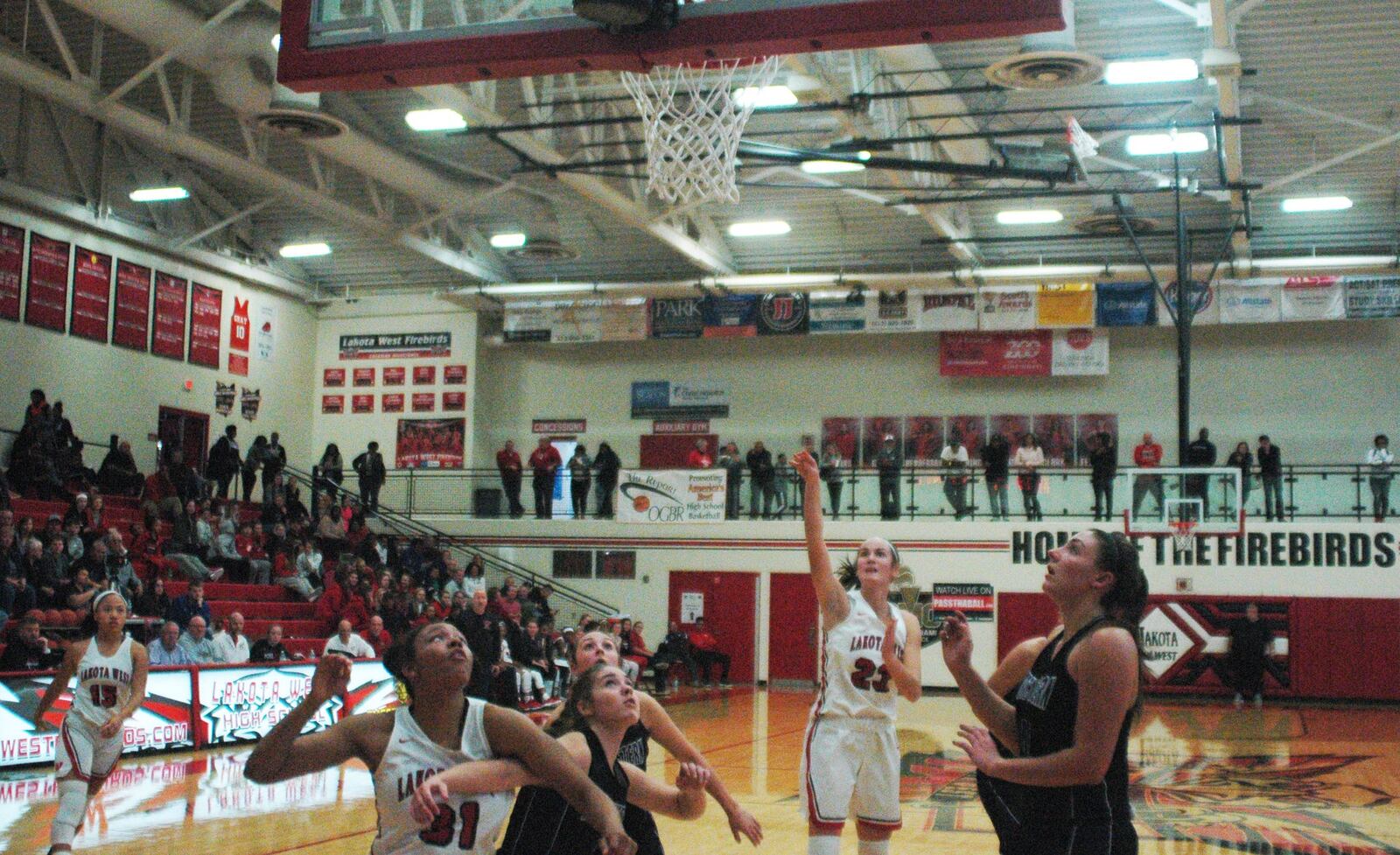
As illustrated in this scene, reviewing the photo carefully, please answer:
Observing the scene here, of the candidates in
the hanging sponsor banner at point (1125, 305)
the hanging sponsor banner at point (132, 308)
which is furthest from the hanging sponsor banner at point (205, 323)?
the hanging sponsor banner at point (1125, 305)

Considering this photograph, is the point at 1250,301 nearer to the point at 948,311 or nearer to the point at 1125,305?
the point at 1125,305

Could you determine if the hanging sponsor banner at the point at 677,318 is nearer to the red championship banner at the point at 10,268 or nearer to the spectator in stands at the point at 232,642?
the red championship banner at the point at 10,268

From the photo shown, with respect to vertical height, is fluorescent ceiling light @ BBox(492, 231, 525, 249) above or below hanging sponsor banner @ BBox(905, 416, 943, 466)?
above

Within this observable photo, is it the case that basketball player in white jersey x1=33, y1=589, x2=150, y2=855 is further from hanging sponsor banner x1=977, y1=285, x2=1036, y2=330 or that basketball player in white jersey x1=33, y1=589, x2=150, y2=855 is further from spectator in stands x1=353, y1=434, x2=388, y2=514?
hanging sponsor banner x1=977, y1=285, x2=1036, y2=330

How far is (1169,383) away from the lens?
90.5 feet

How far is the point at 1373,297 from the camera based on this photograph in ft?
81.5

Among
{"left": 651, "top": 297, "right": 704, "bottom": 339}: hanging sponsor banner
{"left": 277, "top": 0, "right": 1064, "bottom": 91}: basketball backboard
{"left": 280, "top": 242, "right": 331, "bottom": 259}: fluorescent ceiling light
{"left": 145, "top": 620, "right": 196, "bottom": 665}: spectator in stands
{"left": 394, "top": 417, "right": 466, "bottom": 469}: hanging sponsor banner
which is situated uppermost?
{"left": 280, "top": 242, "right": 331, "bottom": 259}: fluorescent ceiling light

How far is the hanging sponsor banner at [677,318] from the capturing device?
28750mm

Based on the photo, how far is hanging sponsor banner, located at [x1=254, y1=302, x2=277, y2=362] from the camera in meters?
30.0

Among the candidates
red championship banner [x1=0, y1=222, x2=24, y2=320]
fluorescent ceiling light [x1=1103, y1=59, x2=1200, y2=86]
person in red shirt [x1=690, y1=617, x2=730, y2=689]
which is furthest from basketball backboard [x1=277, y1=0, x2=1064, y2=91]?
person in red shirt [x1=690, y1=617, x2=730, y2=689]

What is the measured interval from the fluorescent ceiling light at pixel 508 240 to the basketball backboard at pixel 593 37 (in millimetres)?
18803

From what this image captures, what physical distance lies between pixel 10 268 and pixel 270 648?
34.1ft

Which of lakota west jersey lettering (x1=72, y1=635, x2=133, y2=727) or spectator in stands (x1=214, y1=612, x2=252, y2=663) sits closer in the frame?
lakota west jersey lettering (x1=72, y1=635, x2=133, y2=727)

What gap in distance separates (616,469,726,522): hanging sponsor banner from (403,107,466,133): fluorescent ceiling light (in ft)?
28.6
